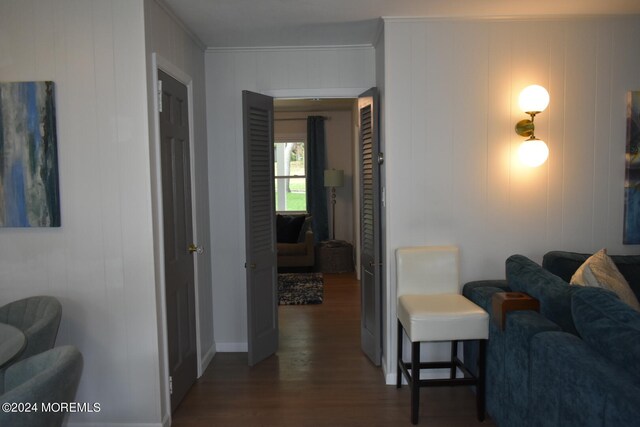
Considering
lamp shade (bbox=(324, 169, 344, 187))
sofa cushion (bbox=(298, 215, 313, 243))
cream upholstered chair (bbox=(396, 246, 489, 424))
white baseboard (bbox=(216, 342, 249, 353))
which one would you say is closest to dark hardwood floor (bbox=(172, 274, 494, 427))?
white baseboard (bbox=(216, 342, 249, 353))

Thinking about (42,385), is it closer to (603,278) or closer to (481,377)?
(481,377)

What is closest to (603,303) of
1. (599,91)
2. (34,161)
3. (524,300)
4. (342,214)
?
(524,300)

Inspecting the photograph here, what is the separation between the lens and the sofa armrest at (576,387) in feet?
5.36

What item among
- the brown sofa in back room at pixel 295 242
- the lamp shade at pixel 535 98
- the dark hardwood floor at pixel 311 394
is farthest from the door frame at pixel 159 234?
the brown sofa in back room at pixel 295 242

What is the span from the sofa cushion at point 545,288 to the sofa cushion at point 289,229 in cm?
493

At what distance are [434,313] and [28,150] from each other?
93.0 inches

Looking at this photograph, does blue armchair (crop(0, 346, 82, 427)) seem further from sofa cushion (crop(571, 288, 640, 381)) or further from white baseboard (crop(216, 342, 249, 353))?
white baseboard (crop(216, 342, 249, 353))

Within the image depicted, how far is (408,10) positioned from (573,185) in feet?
5.23

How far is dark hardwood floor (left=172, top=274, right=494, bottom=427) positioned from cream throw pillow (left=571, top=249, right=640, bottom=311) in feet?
3.21

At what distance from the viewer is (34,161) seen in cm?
276

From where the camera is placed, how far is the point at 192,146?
3.69 metres

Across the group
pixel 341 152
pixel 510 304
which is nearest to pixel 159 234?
pixel 510 304

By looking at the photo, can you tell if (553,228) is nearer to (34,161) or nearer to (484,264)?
(484,264)

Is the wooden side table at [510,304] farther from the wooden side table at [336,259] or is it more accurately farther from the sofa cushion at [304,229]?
the sofa cushion at [304,229]
